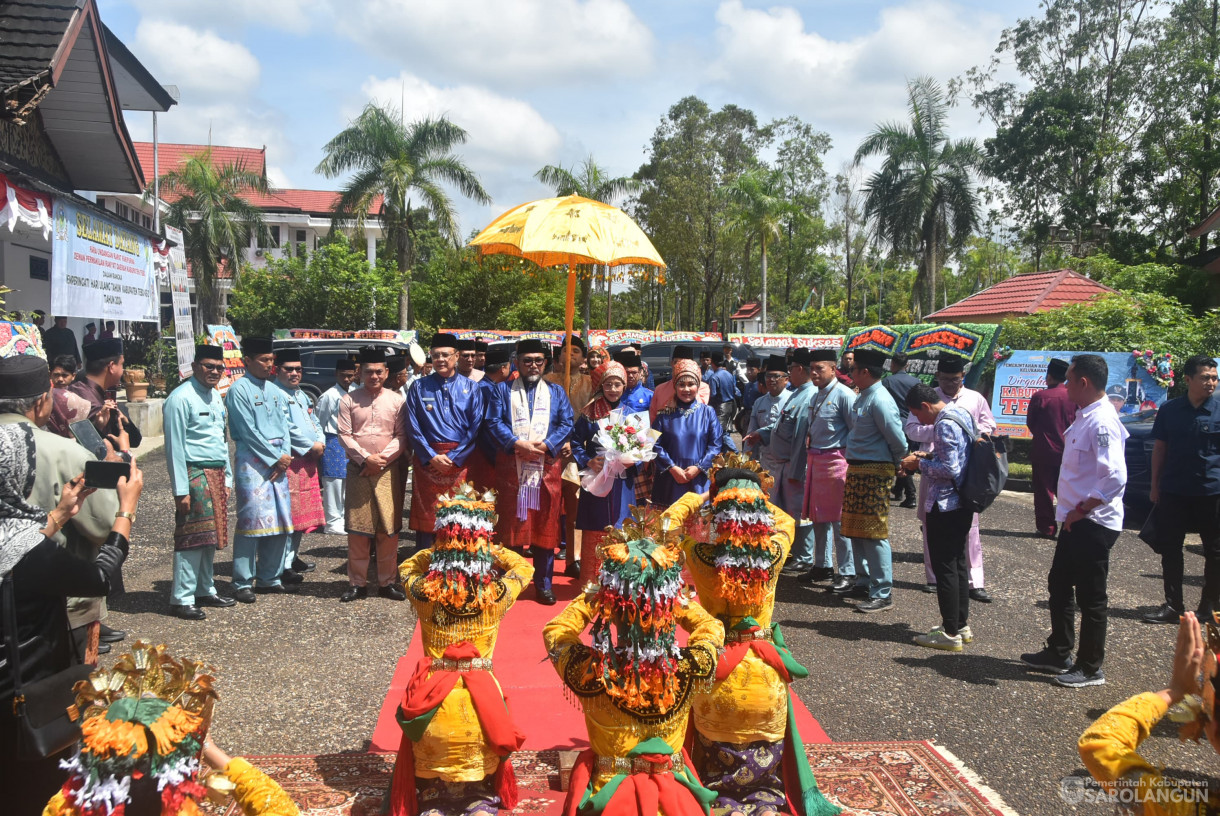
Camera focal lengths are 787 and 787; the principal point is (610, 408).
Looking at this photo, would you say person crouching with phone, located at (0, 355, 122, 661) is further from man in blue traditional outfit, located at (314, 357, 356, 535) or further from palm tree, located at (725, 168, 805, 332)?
palm tree, located at (725, 168, 805, 332)

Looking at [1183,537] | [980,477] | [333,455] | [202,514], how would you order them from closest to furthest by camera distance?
[980,477]
[202,514]
[1183,537]
[333,455]

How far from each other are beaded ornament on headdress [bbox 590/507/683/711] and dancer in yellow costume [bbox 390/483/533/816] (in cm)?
73

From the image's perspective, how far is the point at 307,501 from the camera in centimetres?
689

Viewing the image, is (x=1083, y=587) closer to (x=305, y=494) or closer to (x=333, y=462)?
(x=305, y=494)

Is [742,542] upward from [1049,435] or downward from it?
downward

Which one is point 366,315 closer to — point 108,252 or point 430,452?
point 108,252

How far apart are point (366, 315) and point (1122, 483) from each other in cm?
2281

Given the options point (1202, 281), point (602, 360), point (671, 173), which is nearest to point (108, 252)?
point (602, 360)

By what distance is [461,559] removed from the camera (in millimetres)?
Answer: 3279

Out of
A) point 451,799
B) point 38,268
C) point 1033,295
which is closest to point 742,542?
point 451,799

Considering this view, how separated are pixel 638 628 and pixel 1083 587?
350cm

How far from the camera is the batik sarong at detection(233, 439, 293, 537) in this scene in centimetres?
629

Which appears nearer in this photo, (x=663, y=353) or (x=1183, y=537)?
(x=1183, y=537)

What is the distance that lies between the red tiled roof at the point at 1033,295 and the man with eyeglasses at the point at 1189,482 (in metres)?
12.1
